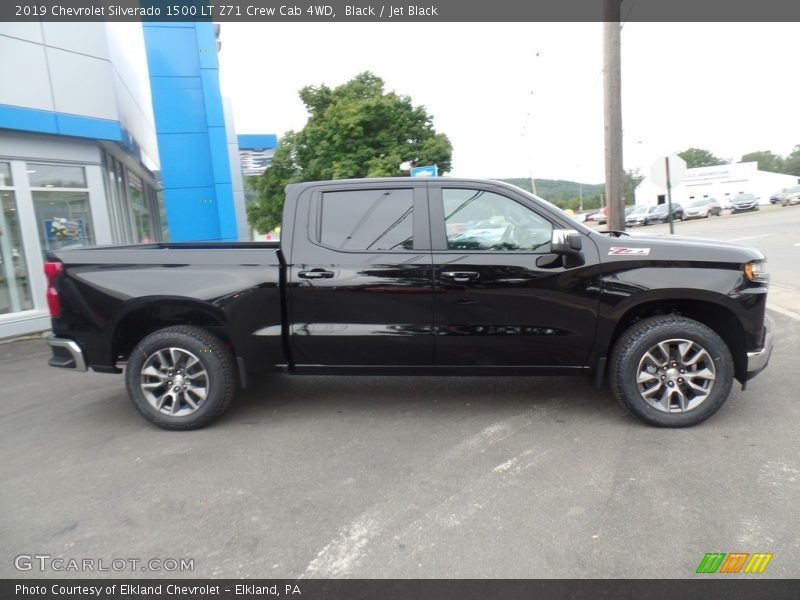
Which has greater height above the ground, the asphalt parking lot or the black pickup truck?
the black pickup truck

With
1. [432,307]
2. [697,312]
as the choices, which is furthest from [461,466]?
[697,312]

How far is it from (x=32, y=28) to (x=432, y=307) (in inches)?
365

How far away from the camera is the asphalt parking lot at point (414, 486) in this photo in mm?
2670

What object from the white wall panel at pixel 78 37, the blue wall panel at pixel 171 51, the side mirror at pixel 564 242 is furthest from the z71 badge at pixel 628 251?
the blue wall panel at pixel 171 51

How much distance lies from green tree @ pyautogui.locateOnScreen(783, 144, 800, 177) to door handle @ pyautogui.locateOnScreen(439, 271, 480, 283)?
391ft

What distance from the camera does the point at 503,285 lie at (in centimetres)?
404

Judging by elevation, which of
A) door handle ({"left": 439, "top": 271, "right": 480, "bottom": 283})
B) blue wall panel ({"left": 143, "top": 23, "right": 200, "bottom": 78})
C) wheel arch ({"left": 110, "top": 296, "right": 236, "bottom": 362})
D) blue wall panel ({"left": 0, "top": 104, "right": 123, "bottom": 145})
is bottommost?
wheel arch ({"left": 110, "top": 296, "right": 236, "bottom": 362})

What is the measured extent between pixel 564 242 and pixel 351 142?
84.6ft

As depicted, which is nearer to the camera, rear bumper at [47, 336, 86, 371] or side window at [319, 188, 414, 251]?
side window at [319, 188, 414, 251]

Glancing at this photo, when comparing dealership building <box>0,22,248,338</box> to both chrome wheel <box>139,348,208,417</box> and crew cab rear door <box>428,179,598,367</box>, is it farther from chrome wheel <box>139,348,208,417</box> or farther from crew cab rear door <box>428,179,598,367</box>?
crew cab rear door <box>428,179,598,367</box>

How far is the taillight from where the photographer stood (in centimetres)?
434

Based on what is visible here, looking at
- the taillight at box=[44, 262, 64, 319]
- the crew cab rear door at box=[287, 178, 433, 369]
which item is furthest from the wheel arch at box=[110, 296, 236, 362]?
the crew cab rear door at box=[287, 178, 433, 369]

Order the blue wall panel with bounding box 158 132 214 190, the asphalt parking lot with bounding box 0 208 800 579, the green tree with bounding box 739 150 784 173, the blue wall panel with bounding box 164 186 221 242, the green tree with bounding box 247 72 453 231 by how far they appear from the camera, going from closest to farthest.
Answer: the asphalt parking lot with bounding box 0 208 800 579 → the blue wall panel with bounding box 158 132 214 190 → the blue wall panel with bounding box 164 186 221 242 → the green tree with bounding box 247 72 453 231 → the green tree with bounding box 739 150 784 173

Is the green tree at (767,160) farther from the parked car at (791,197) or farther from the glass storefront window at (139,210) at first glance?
the glass storefront window at (139,210)
